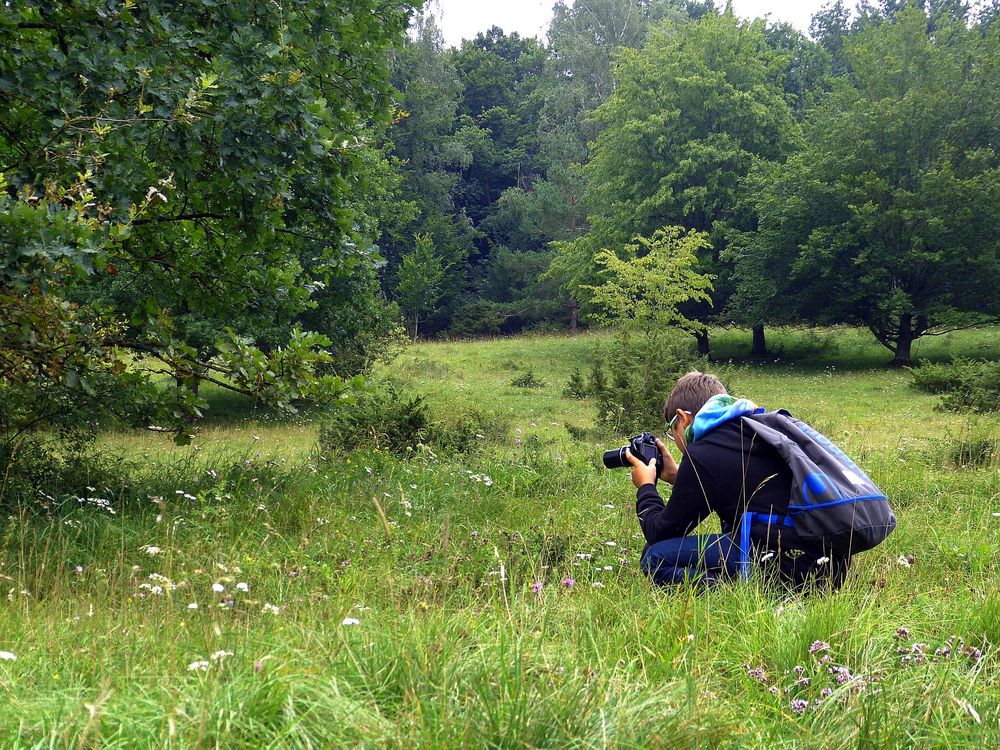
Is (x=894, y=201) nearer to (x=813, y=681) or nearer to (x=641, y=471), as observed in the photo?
(x=641, y=471)

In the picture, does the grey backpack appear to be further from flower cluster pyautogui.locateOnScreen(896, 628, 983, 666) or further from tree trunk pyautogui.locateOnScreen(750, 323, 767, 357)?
tree trunk pyautogui.locateOnScreen(750, 323, 767, 357)

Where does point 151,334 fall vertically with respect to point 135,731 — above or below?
above

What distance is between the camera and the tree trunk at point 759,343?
34.8m

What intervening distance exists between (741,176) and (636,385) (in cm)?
2478

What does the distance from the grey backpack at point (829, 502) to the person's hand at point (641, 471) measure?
2.43 feet

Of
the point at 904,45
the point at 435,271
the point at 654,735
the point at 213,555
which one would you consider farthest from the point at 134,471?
the point at 435,271

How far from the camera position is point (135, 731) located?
2113mm

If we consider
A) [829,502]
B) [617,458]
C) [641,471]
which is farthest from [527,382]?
[829,502]

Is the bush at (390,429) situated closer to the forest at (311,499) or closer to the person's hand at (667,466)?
the forest at (311,499)

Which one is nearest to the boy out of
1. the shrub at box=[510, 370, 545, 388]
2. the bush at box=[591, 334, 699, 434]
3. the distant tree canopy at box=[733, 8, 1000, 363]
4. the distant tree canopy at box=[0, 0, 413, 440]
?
the distant tree canopy at box=[0, 0, 413, 440]

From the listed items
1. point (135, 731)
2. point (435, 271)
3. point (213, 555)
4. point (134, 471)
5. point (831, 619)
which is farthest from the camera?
point (435, 271)

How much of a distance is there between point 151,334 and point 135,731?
5486 millimetres

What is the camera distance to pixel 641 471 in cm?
442

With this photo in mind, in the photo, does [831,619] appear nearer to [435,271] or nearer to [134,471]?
[134,471]
